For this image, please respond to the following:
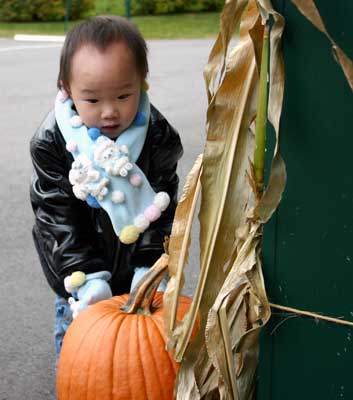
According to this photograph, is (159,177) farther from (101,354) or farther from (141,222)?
(101,354)

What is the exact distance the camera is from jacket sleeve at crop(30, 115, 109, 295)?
3.03 metres

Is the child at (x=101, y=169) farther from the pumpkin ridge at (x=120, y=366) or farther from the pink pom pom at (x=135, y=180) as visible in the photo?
the pumpkin ridge at (x=120, y=366)

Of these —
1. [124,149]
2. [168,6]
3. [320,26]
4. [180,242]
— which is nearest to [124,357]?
[180,242]

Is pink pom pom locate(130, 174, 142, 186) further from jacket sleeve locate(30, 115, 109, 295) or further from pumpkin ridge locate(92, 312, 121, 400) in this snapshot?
pumpkin ridge locate(92, 312, 121, 400)

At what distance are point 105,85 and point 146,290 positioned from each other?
2.19 feet

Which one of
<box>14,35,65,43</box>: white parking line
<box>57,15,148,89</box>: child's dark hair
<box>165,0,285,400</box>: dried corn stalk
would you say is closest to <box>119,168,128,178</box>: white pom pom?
<box>57,15,148,89</box>: child's dark hair

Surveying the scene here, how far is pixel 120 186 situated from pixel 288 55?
3.66 ft

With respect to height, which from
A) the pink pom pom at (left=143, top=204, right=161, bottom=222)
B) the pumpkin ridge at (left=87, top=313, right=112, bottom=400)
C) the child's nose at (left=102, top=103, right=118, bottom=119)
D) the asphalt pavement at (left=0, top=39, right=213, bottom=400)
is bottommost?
the asphalt pavement at (left=0, top=39, right=213, bottom=400)

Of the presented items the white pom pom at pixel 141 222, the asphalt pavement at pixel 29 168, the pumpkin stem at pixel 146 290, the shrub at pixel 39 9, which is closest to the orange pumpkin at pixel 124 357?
the pumpkin stem at pixel 146 290

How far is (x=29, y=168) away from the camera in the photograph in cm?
729

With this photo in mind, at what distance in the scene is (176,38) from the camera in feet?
58.3

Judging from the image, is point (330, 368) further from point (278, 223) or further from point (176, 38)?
point (176, 38)

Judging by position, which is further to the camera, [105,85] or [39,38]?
[39,38]

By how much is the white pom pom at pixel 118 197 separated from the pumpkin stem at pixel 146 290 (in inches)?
11.6
